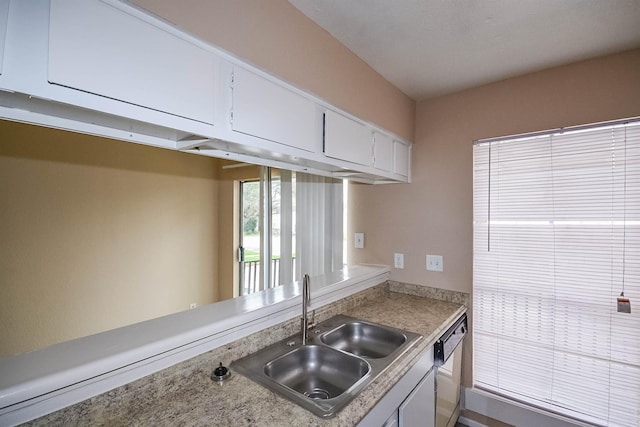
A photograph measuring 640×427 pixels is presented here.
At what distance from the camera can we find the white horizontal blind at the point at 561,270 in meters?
1.65

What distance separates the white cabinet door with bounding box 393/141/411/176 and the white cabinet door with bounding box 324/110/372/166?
39 cm

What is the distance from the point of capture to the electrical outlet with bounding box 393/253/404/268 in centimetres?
242

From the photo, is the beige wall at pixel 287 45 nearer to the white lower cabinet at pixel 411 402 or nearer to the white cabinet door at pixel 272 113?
the white cabinet door at pixel 272 113

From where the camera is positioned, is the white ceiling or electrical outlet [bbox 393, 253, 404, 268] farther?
electrical outlet [bbox 393, 253, 404, 268]

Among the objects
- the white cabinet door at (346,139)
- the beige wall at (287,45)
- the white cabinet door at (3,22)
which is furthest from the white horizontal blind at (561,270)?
the white cabinet door at (3,22)

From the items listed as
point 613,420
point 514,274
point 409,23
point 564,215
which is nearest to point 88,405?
point 409,23

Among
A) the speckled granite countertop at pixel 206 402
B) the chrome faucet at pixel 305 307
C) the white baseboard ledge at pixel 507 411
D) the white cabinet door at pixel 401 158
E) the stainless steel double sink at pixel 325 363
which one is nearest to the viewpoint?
the speckled granite countertop at pixel 206 402

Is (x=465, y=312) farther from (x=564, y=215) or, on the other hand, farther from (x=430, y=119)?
(x=430, y=119)

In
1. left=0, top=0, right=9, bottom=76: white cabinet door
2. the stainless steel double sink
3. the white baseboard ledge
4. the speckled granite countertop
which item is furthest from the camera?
the white baseboard ledge

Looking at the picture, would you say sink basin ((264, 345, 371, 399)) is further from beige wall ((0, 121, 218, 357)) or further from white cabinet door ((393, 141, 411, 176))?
beige wall ((0, 121, 218, 357))

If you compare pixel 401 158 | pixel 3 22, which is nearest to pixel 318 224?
pixel 401 158

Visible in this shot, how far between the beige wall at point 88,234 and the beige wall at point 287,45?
2359mm

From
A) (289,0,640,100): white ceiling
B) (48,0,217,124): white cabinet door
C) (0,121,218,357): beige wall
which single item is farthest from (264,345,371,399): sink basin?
(0,121,218,357): beige wall

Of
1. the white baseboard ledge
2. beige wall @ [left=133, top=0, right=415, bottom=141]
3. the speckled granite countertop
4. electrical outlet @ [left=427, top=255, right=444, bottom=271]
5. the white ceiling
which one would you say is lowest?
the white baseboard ledge
